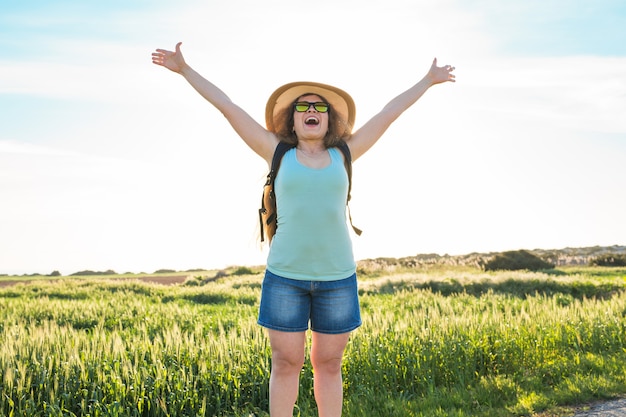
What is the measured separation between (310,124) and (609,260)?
138ft

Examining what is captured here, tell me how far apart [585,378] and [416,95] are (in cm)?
465

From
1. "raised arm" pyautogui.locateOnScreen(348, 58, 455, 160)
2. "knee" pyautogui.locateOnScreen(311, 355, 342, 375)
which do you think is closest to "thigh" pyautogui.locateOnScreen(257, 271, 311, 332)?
"knee" pyautogui.locateOnScreen(311, 355, 342, 375)

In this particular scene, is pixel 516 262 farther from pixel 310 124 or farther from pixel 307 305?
pixel 307 305

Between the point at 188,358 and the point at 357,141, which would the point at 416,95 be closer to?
the point at 357,141

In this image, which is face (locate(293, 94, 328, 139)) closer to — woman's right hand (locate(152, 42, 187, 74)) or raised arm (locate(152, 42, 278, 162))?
raised arm (locate(152, 42, 278, 162))

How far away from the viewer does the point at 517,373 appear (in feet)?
27.1

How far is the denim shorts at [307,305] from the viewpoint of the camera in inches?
182

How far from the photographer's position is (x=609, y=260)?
4141 cm

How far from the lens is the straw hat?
5217 mm

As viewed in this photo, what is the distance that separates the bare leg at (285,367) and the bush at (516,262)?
111 feet

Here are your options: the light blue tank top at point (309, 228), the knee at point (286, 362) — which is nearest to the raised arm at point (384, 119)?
the light blue tank top at point (309, 228)

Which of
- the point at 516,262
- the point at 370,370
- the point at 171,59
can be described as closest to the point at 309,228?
the point at 171,59

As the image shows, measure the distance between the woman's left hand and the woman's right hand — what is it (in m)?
2.46

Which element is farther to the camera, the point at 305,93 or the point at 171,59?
the point at 171,59
